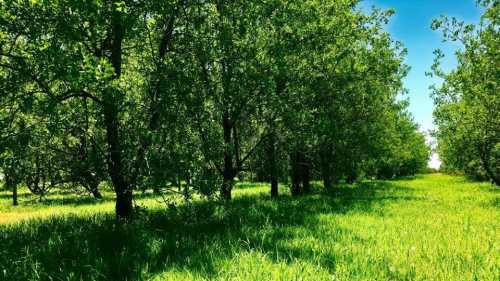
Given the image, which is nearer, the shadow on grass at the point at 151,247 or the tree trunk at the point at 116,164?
the shadow on grass at the point at 151,247

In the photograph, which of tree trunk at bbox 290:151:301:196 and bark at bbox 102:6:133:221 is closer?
bark at bbox 102:6:133:221

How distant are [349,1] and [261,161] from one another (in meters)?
9.78

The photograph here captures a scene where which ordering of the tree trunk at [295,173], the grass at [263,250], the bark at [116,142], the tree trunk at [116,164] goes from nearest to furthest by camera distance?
the grass at [263,250]
the bark at [116,142]
the tree trunk at [116,164]
the tree trunk at [295,173]

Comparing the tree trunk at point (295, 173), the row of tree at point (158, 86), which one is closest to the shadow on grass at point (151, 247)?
the row of tree at point (158, 86)

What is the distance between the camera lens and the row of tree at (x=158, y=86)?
9.01m

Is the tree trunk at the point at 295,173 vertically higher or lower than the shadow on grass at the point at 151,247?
higher

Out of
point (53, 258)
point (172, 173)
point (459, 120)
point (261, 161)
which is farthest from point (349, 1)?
point (53, 258)

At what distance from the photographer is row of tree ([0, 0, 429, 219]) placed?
9.01m

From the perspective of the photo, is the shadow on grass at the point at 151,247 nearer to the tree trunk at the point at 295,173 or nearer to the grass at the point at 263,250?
the grass at the point at 263,250

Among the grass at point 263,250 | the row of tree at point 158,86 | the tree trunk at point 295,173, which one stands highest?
the row of tree at point 158,86

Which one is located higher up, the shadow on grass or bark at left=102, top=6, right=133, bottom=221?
bark at left=102, top=6, right=133, bottom=221

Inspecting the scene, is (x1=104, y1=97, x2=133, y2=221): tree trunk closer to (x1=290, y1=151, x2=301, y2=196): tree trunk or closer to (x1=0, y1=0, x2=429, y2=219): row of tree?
(x1=0, y1=0, x2=429, y2=219): row of tree

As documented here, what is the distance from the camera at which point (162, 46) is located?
40.0 ft

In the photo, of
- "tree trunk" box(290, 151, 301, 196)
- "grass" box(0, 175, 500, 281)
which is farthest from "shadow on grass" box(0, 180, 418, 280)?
"tree trunk" box(290, 151, 301, 196)
